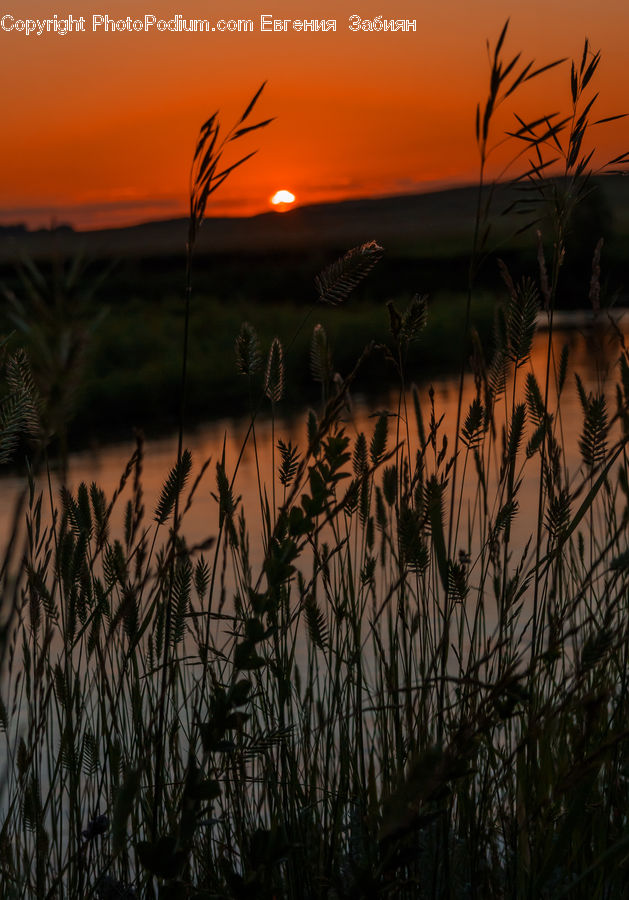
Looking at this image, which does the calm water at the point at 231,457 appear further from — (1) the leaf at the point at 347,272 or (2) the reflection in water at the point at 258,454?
(1) the leaf at the point at 347,272

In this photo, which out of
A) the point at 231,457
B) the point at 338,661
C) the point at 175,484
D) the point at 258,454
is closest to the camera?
the point at 175,484

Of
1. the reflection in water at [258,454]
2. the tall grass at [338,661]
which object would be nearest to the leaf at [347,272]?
the tall grass at [338,661]

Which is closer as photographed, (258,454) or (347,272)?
(347,272)

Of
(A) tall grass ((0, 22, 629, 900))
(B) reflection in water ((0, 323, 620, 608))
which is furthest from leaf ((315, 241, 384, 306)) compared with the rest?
(B) reflection in water ((0, 323, 620, 608))

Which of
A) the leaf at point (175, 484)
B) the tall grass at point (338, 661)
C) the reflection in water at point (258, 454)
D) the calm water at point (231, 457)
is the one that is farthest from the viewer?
the calm water at point (231, 457)

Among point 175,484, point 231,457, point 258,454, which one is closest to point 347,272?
point 175,484

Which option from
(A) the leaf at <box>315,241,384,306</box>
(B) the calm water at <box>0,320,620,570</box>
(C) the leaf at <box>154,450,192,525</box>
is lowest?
(B) the calm water at <box>0,320,620,570</box>

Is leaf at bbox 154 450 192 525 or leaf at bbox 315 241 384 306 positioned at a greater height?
leaf at bbox 315 241 384 306

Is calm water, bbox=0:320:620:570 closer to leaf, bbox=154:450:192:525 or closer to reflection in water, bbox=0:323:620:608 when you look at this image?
reflection in water, bbox=0:323:620:608

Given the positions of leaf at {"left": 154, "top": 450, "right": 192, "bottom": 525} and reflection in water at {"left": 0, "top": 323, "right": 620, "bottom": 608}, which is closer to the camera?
leaf at {"left": 154, "top": 450, "right": 192, "bottom": 525}

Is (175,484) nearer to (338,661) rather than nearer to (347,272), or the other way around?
(347,272)

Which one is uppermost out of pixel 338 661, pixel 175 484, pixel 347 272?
pixel 347 272

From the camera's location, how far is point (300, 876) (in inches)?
49.8

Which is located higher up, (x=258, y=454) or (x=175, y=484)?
(x=175, y=484)
